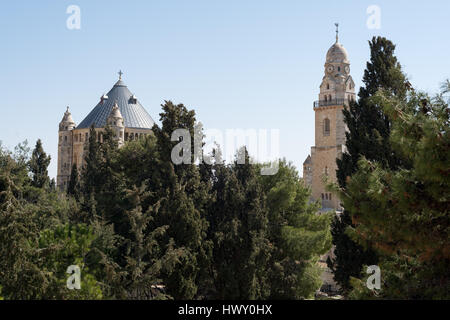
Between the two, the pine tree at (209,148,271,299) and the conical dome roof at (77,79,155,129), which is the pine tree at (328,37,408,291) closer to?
the pine tree at (209,148,271,299)

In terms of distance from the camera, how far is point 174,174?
25859 millimetres

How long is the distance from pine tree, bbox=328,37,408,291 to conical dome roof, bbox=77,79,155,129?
61.1 meters

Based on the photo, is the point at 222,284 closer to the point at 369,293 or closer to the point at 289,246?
the point at 289,246

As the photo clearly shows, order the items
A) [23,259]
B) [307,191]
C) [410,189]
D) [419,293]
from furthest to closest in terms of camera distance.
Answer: [307,191], [23,259], [419,293], [410,189]

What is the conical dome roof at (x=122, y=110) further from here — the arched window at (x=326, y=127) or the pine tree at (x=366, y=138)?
the pine tree at (x=366, y=138)

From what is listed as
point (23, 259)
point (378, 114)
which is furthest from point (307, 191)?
point (23, 259)

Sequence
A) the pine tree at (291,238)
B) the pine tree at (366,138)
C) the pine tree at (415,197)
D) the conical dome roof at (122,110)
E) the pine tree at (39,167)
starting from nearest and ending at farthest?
the pine tree at (415,197) → the pine tree at (366,138) → the pine tree at (291,238) → the pine tree at (39,167) → the conical dome roof at (122,110)

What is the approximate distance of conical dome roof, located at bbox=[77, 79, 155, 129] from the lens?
83.4 m

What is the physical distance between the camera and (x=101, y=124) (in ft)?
269

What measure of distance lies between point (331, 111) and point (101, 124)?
35.9 meters

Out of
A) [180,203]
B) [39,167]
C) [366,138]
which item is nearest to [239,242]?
[180,203]

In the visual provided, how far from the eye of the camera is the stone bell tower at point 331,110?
62.4 m

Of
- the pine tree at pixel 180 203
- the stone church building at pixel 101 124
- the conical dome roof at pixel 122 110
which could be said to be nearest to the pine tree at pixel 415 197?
the pine tree at pixel 180 203
